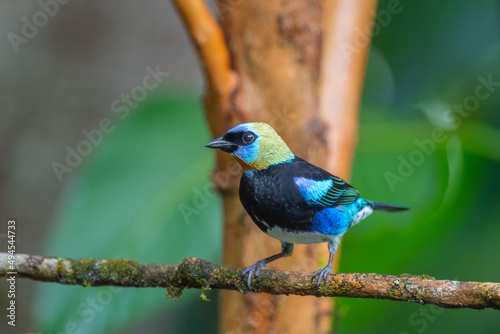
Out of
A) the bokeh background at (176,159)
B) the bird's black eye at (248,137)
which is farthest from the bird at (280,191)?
the bokeh background at (176,159)

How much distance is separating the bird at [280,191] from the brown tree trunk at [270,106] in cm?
75

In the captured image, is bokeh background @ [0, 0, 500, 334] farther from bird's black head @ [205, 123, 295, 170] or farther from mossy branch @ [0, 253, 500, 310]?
bird's black head @ [205, 123, 295, 170]

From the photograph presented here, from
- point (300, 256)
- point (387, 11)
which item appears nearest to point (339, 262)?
point (300, 256)

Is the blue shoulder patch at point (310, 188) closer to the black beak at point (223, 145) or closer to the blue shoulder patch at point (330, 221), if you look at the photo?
the blue shoulder patch at point (330, 221)

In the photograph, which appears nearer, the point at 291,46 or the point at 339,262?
the point at 291,46

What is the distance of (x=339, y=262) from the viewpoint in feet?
9.53

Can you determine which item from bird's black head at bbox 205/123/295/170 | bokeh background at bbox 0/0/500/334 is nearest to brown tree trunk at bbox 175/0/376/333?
bokeh background at bbox 0/0/500/334

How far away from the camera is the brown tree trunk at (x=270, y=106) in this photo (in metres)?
2.50

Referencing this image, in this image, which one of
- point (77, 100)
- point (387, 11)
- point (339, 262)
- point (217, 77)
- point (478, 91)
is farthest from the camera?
point (77, 100)

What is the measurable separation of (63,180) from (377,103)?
9.75 ft

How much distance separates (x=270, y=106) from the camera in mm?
2537

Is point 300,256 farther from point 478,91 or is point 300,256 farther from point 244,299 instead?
point 478,91

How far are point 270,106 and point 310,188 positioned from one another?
900 mm

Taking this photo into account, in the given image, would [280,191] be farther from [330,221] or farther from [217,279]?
[217,279]
